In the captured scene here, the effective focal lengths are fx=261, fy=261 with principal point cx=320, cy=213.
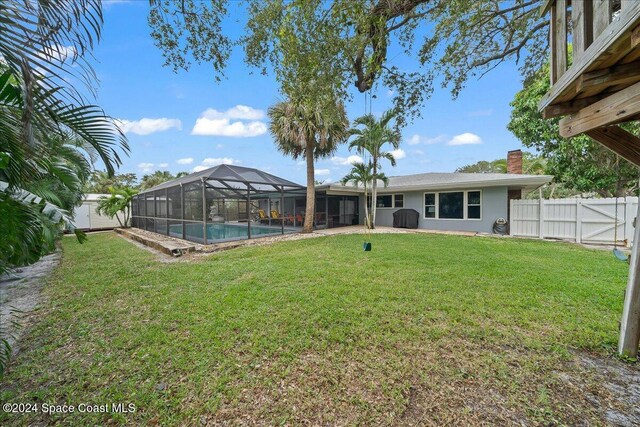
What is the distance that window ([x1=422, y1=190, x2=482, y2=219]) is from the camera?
12211 millimetres

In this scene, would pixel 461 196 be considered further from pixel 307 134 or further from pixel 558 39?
pixel 558 39

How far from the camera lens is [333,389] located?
216 centimetres

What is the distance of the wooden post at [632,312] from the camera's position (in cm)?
243

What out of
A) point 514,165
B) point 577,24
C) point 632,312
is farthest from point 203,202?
point 514,165

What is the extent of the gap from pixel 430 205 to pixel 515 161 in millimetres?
4346

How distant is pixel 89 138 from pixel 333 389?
9.38ft

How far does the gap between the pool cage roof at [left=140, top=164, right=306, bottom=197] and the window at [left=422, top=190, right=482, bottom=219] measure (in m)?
6.70

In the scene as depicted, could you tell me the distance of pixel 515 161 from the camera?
496 inches

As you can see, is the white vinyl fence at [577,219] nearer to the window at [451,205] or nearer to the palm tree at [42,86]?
the window at [451,205]

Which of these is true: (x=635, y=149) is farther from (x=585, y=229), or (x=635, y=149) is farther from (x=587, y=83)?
(x=585, y=229)

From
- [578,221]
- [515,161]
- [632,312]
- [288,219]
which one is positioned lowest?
[632,312]

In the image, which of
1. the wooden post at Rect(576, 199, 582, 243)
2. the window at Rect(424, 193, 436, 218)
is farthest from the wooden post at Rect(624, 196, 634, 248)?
the window at Rect(424, 193, 436, 218)

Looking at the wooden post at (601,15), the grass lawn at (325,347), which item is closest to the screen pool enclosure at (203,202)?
the grass lawn at (325,347)

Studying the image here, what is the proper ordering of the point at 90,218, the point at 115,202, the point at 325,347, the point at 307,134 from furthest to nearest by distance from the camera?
the point at 90,218 → the point at 115,202 → the point at 307,134 → the point at 325,347
